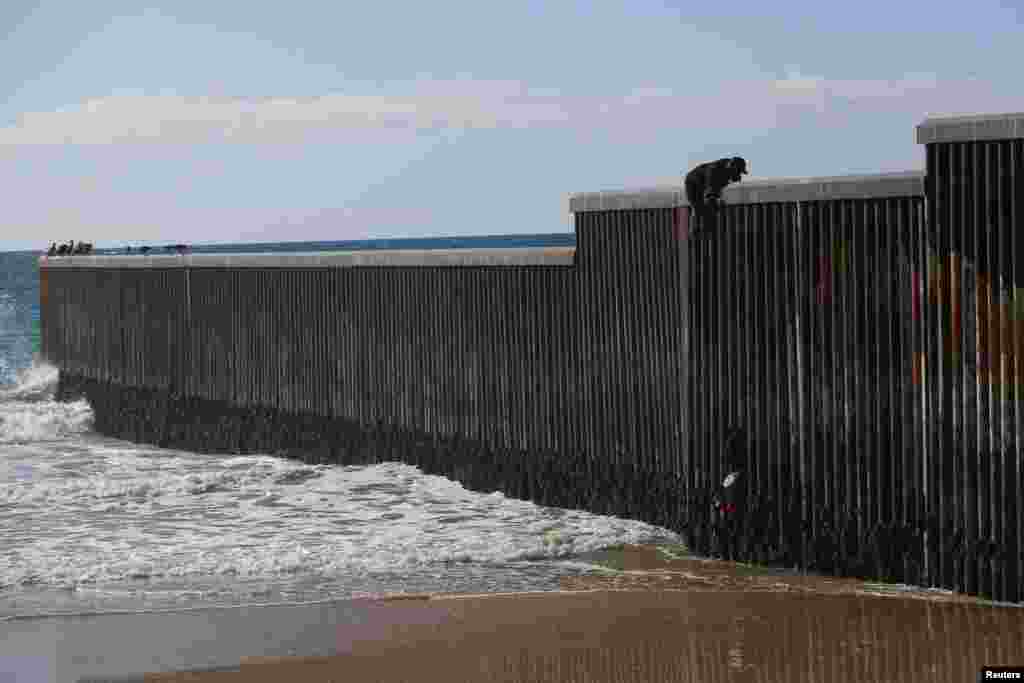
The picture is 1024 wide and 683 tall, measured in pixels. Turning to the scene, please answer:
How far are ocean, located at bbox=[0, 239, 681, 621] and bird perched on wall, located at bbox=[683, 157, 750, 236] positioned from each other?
10.3 ft

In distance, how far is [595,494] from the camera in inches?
690

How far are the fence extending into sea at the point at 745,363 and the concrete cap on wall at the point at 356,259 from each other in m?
0.05

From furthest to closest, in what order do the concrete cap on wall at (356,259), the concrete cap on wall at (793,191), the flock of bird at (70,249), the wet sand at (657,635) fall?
1. the flock of bird at (70,249)
2. the concrete cap on wall at (356,259)
3. the concrete cap on wall at (793,191)
4. the wet sand at (657,635)

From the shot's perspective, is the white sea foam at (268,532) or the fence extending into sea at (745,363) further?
the white sea foam at (268,532)

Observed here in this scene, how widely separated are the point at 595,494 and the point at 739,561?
9.37ft

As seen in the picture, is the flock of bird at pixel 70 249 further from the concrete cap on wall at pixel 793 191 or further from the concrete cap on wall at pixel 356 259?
the concrete cap on wall at pixel 793 191

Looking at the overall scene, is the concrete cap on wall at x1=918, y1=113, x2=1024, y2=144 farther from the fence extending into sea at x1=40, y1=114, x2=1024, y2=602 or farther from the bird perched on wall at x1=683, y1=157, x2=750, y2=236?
the bird perched on wall at x1=683, y1=157, x2=750, y2=236

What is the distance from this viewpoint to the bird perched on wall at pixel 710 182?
1501 cm

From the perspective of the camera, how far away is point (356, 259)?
22.9m

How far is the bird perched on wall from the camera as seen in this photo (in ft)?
49.2

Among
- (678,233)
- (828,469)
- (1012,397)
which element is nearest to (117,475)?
(678,233)

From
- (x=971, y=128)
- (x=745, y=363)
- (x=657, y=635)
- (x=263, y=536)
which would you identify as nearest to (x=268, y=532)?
(x=263, y=536)

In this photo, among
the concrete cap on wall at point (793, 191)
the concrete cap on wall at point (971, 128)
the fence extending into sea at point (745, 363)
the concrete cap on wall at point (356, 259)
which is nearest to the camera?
the concrete cap on wall at point (971, 128)

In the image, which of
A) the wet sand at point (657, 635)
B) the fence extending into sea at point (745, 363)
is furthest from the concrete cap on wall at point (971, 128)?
the wet sand at point (657, 635)
